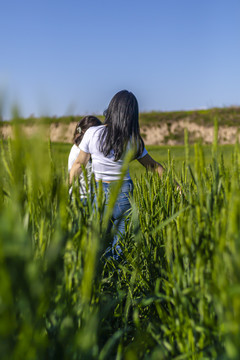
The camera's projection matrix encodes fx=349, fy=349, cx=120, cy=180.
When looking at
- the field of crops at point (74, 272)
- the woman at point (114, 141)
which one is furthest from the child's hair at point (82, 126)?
the field of crops at point (74, 272)

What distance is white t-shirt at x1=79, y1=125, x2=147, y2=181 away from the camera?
7.85ft

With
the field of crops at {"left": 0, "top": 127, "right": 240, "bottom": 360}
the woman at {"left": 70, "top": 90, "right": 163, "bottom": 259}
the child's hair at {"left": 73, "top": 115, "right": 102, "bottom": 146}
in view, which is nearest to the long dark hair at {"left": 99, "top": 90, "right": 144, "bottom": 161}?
the woman at {"left": 70, "top": 90, "right": 163, "bottom": 259}

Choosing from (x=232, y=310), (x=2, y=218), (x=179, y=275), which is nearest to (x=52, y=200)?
(x=2, y=218)

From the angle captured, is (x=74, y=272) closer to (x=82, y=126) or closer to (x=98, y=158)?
(x=98, y=158)

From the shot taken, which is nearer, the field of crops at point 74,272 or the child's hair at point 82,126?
the field of crops at point 74,272

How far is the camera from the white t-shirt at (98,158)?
2.39 m

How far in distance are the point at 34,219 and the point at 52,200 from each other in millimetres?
86

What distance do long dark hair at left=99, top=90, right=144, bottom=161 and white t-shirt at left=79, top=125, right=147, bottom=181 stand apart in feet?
0.13

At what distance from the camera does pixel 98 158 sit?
241cm

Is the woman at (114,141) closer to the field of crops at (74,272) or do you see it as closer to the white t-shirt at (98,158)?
the white t-shirt at (98,158)

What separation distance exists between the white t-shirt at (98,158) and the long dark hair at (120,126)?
0.04 m

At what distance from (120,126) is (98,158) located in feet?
0.88

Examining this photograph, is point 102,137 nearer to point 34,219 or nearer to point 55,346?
point 34,219

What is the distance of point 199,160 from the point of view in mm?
1034
